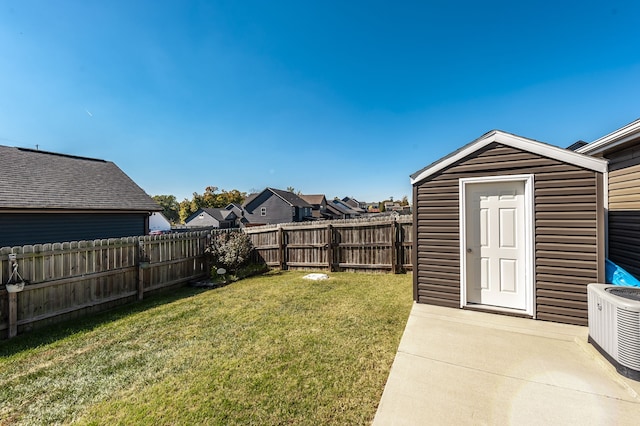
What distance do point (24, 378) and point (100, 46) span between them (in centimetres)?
906

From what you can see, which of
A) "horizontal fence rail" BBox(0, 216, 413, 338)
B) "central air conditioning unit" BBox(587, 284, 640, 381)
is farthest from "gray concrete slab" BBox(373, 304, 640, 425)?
"horizontal fence rail" BBox(0, 216, 413, 338)

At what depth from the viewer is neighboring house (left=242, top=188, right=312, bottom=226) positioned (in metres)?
30.5

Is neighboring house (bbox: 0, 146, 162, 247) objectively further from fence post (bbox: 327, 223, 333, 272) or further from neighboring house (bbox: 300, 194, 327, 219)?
neighboring house (bbox: 300, 194, 327, 219)

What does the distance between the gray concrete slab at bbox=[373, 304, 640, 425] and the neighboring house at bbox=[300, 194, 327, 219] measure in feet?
114

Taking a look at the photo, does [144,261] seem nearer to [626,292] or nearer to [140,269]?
[140,269]

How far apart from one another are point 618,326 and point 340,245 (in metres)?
6.20

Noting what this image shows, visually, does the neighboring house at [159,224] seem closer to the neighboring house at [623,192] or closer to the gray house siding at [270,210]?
the gray house siding at [270,210]

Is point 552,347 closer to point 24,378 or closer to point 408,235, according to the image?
point 408,235

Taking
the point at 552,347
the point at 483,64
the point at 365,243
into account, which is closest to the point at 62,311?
the point at 365,243

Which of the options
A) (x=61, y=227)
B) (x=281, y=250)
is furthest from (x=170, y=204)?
(x=281, y=250)

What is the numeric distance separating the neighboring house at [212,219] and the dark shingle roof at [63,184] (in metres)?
21.1

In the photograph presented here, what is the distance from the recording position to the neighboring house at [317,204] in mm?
39281

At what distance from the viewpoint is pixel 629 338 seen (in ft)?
7.42

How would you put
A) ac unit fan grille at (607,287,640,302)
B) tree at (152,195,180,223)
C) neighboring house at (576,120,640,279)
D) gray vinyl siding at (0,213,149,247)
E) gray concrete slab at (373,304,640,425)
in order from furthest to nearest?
tree at (152,195,180,223) < gray vinyl siding at (0,213,149,247) < neighboring house at (576,120,640,279) < ac unit fan grille at (607,287,640,302) < gray concrete slab at (373,304,640,425)
